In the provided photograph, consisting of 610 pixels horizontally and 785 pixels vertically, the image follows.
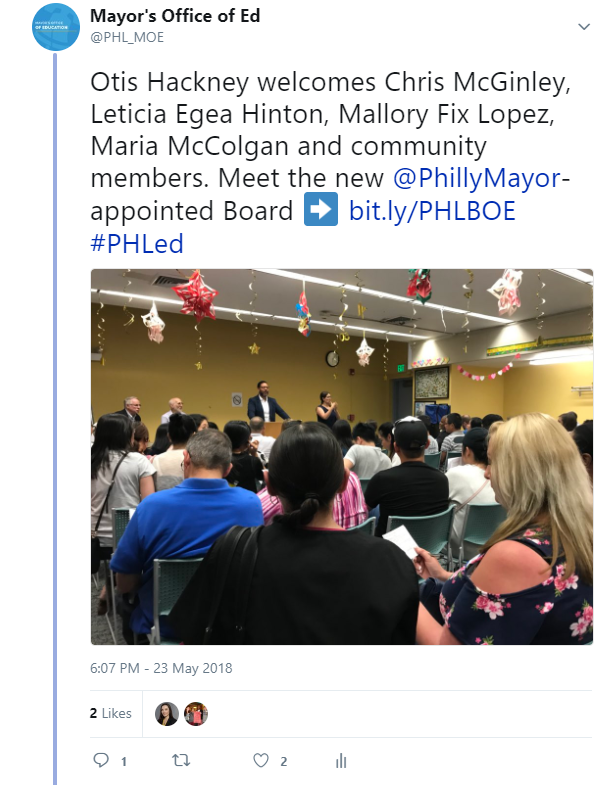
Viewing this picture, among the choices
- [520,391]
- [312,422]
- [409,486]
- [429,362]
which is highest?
[429,362]

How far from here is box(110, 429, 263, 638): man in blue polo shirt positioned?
147cm

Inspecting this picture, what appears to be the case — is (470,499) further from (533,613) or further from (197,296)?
(197,296)

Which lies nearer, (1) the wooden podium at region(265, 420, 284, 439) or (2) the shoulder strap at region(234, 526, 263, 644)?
(2) the shoulder strap at region(234, 526, 263, 644)

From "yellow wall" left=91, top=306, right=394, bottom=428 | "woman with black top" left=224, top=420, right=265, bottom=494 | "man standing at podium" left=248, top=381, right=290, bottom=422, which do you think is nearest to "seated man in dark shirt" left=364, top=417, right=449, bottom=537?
"woman with black top" left=224, top=420, right=265, bottom=494

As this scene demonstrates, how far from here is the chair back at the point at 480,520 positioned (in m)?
2.68

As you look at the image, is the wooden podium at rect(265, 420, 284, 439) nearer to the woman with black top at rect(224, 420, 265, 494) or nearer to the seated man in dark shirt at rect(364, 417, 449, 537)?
the woman with black top at rect(224, 420, 265, 494)

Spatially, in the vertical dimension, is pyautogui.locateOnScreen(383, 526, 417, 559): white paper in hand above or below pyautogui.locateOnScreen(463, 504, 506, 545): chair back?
above

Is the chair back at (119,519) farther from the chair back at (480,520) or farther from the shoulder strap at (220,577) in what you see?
the chair back at (480,520)

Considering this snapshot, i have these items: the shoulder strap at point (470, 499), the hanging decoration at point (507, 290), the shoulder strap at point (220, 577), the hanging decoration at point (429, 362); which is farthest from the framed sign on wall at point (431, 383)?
the shoulder strap at point (220, 577)

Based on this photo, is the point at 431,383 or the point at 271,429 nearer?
the point at 271,429

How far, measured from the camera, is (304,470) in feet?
2.87
